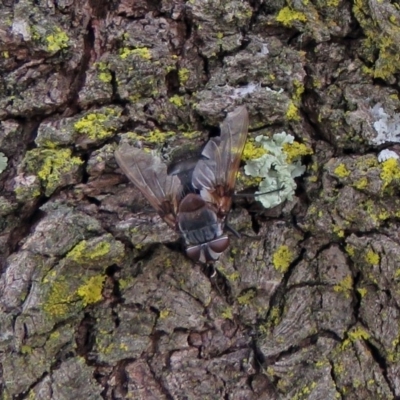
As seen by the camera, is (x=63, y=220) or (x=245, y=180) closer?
(x=63, y=220)

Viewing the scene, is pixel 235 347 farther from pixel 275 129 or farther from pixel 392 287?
pixel 275 129

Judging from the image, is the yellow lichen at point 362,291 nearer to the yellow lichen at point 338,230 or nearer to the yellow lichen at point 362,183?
the yellow lichen at point 338,230

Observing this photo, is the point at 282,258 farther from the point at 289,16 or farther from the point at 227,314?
the point at 289,16

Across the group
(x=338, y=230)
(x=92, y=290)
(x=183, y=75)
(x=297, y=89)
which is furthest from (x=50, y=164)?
(x=338, y=230)

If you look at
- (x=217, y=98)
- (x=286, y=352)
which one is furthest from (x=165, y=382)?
(x=217, y=98)

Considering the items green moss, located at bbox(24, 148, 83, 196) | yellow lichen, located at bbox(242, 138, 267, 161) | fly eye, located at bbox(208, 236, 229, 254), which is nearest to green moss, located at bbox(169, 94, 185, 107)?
yellow lichen, located at bbox(242, 138, 267, 161)

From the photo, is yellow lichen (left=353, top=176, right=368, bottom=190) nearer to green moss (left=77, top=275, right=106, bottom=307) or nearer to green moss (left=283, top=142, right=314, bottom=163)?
green moss (left=283, top=142, right=314, bottom=163)
